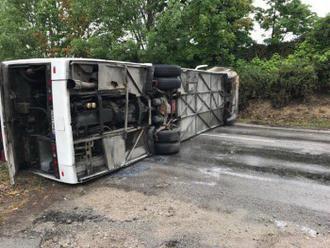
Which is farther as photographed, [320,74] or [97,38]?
[97,38]

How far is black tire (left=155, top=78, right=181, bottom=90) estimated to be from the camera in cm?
733

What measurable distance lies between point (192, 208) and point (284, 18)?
1453 cm

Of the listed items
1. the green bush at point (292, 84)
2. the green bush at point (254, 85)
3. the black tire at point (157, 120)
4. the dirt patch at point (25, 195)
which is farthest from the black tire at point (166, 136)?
the green bush at point (292, 84)

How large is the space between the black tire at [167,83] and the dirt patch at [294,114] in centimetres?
591

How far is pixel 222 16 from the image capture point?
13.1 m

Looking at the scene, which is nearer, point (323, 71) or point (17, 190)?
point (17, 190)

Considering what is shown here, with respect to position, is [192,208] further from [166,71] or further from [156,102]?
[166,71]

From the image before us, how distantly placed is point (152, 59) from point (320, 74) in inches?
279

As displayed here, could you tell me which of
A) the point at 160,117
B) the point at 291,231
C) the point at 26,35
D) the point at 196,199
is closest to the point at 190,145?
the point at 160,117

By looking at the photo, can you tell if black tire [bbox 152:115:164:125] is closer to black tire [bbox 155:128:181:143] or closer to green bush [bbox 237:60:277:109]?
black tire [bbox 155:128:181:143]

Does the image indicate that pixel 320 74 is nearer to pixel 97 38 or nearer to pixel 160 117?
pixel 160 117

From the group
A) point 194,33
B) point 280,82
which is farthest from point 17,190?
point 280,82

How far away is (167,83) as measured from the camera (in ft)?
24.5

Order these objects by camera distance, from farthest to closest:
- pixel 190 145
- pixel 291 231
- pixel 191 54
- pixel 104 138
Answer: pixel 191 54 → pixel 190 145 → pixel 104 138 → pixel 291 231
